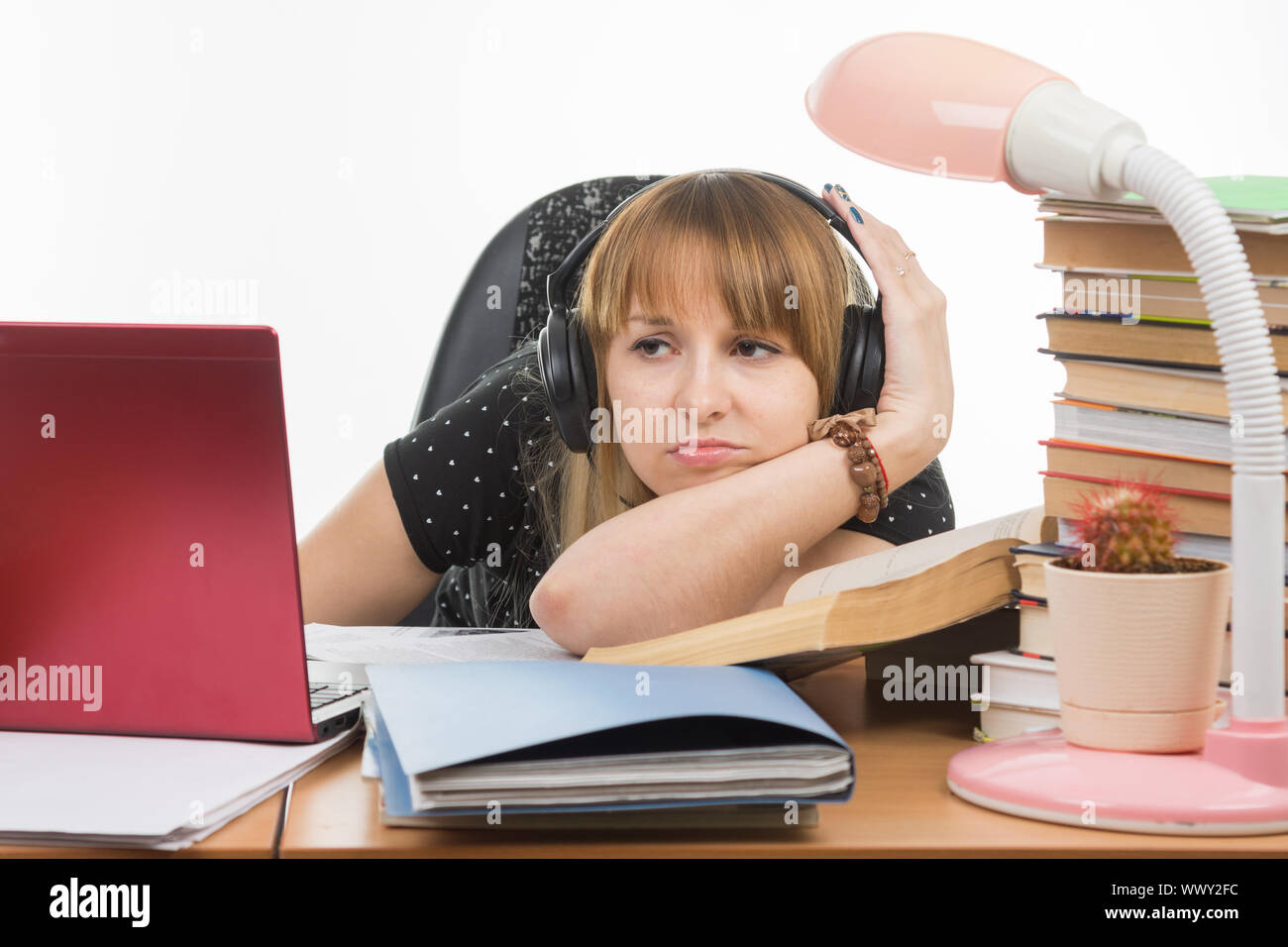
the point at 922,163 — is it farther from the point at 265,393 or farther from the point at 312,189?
the point at 312,189

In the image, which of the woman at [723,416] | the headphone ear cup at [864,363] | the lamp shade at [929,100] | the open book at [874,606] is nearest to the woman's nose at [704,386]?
the woman at [723,416]

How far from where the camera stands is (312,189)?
2543 millimetres

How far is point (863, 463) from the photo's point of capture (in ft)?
3.09

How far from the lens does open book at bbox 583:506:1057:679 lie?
24.0 inches

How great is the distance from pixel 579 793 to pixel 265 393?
0.78ft

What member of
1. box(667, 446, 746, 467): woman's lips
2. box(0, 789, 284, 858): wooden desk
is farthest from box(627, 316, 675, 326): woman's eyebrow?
box(0, 789, 284, 858): wooden desk

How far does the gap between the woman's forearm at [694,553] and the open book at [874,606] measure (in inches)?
5.6

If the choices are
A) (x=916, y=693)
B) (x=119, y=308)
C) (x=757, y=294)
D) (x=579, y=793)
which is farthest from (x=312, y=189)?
(x=579, y=793)

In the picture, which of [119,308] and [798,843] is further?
[119,308]

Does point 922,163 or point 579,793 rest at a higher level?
point 922,163

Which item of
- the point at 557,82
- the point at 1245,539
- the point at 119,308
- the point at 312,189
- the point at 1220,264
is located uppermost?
the point at 557,82

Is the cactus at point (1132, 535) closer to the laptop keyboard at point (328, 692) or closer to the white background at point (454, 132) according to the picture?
the laptop keyboard at point (328, 692)

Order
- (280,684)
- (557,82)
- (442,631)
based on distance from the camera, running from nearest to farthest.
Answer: (280,684)
(442,631)
(557,82)

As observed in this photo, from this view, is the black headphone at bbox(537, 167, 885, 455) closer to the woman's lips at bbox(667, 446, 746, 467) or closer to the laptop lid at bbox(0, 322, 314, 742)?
the woman's lips at bbox(667, 446, 746, 467)
